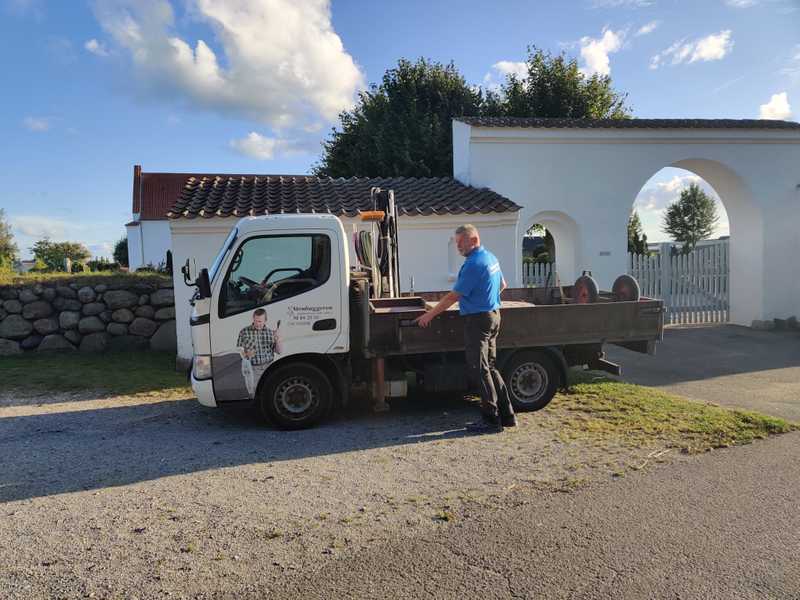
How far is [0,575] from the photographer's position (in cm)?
343

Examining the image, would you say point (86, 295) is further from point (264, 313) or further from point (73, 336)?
point (264, 313)

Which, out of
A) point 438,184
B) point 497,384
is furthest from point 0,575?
point 438,184

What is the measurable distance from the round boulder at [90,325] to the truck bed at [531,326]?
7.53 meters

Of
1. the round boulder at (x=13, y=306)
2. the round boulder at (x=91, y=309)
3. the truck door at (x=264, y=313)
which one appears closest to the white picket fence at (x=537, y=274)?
the truck door at (x=264, y=313)

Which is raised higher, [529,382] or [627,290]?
[627,290]

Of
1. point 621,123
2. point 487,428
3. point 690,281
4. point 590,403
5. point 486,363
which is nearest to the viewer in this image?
point 486,363

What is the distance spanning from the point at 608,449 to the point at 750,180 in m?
11.7

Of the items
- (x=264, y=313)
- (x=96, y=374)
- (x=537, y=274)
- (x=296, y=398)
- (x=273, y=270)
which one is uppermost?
(x=273, y=270)

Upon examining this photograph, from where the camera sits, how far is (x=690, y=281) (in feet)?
50.7

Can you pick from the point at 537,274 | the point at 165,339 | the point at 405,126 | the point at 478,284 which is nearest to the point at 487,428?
the point at 478,284

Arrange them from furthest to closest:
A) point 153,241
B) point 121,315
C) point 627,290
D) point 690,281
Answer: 1. point 153,241
2. point 690,281
3. point 121,315
4. point 627,290

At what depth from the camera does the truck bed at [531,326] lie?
252 inches

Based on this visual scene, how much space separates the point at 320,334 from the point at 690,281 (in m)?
12.4

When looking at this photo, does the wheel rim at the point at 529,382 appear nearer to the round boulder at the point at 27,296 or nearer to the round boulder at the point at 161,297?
the round boulder at the point at 161,297
